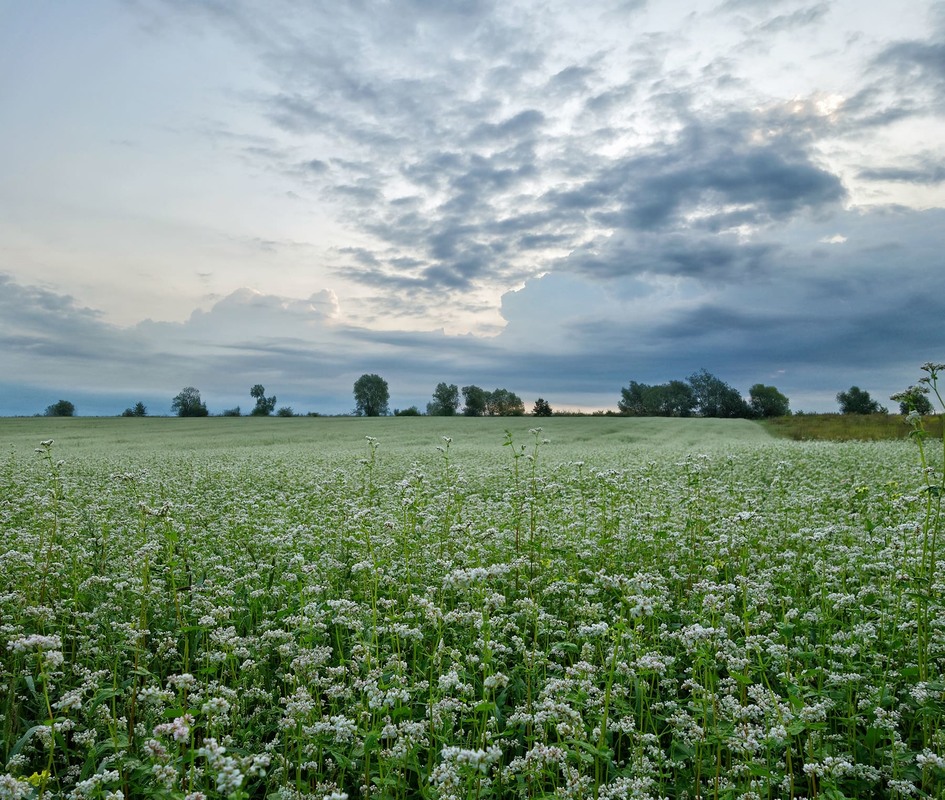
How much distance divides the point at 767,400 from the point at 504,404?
51.2m

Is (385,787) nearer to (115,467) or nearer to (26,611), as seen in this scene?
(26,611)

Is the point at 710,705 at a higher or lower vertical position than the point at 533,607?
lower

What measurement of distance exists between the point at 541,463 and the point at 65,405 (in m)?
88.5

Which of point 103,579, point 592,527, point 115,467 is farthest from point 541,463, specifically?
point 103,579

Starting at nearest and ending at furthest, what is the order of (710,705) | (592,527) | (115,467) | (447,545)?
(710,705) → (447,545) → (592,527) → (115,467)

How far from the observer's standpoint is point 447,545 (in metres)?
10.3

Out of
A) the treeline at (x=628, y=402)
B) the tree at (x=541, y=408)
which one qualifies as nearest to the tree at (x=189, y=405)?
the treeline at (x=628, y=402)

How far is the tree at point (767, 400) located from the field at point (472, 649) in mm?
103855

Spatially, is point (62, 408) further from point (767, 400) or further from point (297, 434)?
point (767, 400)

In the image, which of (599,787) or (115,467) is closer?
(599,787)

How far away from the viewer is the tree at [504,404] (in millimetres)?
91750

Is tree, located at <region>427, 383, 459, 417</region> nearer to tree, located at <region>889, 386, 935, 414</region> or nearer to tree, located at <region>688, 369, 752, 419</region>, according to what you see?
tree, located at <region>688, 369, 752, 419</region>

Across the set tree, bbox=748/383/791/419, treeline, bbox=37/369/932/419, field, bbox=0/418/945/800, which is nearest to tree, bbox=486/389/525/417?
treeline, bbox=37/369/932/419

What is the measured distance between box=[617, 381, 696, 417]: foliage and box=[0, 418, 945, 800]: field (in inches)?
4054
